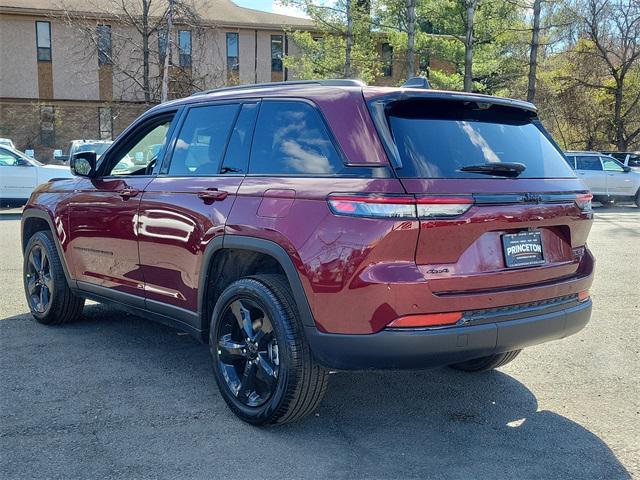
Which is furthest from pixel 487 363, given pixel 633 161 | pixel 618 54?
pixel 618 54

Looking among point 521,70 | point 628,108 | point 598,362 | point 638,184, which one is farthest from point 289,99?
point 628,108

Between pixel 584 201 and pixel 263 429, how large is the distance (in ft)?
7.65

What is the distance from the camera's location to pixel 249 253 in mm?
3846

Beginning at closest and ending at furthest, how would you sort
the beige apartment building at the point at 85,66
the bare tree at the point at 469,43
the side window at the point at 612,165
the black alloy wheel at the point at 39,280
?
the black alloy wheel at the point at 39,280, the side window at the point at 612,165, the bare tree at the point at 469,43, the beige apartment building at the point at 85,66

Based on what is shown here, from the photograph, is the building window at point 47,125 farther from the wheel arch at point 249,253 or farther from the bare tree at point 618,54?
the wheel arch at point 249,253

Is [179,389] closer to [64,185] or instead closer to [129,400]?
[129,400]

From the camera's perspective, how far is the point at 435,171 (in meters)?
3.24

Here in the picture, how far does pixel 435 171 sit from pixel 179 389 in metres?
A: 2.27

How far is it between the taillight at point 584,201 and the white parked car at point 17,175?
14000 millimetres

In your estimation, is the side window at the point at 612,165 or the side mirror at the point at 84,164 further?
the side window at the point at 612,165

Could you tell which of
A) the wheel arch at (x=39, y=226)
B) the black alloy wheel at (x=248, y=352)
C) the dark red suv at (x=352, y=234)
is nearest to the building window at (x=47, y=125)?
the wheel arch at (x=39, y=226)

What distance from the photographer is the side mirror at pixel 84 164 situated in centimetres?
521

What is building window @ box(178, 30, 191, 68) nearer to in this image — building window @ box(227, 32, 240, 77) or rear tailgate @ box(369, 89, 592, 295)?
building window @ box(227, 32, 240, 77)

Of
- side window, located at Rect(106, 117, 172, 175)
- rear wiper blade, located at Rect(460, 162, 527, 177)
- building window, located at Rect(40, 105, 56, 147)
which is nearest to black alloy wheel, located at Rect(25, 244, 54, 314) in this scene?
side window, located at Rect(106, 117, 172, 175)
